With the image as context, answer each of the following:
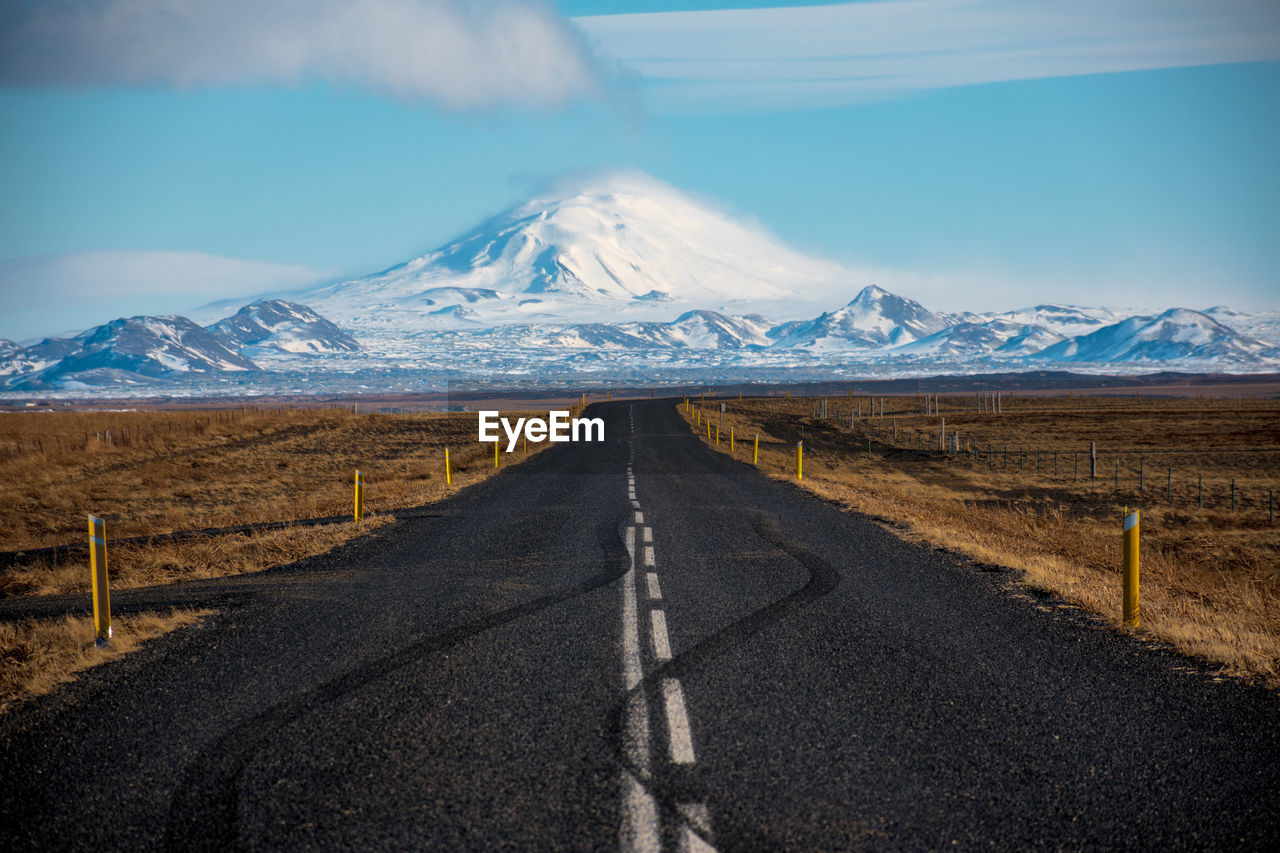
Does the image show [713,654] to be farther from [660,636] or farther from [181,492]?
[181,492]

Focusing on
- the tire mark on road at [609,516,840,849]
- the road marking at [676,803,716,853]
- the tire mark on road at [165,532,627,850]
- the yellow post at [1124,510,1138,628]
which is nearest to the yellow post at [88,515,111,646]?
the tire mark on road at [165,532,627,850]

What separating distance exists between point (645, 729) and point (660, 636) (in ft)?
6.90

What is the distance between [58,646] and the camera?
24.4ft

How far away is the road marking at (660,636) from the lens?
6.83 metres

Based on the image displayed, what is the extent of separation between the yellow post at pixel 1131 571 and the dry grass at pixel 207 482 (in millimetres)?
9525

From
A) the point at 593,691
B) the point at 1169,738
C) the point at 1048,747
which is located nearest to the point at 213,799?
the point at 593,691

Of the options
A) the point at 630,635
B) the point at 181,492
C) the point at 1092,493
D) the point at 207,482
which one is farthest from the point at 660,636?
the point at 1092,493

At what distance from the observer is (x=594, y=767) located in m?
4.77

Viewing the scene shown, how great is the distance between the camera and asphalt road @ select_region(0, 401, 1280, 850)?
4.24 metres

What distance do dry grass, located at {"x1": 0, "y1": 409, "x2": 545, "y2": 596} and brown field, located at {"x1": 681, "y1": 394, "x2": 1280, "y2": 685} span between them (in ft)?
31.1

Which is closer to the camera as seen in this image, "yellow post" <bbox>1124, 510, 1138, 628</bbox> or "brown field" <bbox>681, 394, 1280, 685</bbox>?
"yellow post" <bbox>1124, 510, 1138, 628</bbox>

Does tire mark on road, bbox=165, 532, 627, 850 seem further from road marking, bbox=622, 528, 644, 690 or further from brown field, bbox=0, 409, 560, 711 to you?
brown field, bbox=0, 409, 560, 711

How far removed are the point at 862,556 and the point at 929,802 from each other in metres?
7.08

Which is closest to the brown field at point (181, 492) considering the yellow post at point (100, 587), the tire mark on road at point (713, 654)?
the yellow post at point (100, 587)
